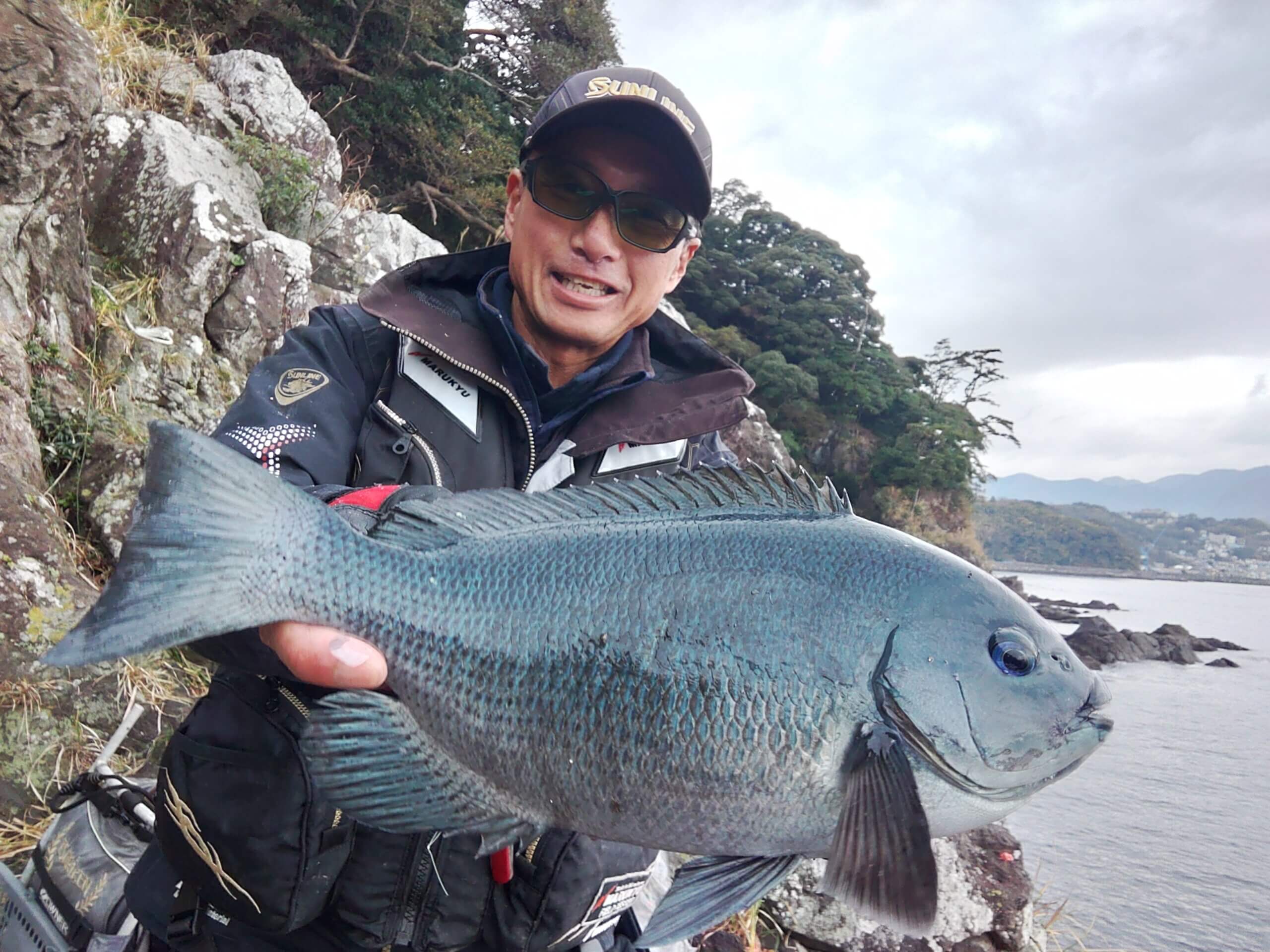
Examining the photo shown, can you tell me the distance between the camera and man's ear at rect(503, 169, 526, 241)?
2.43 m

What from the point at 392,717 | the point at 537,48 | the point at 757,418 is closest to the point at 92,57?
the point at 392,717

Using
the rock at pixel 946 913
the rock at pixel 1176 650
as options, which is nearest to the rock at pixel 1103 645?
the rock at pixel 1176 650

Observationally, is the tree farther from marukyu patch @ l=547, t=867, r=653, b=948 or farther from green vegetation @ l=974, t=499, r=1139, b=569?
green vegetation @ l=974, t=499, r=1139, b=569

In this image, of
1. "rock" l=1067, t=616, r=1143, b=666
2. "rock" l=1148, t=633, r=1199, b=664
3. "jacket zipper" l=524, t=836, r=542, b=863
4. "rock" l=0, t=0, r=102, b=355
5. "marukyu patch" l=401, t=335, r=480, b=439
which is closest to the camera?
"jacket zipper" l=524, t=836, r=542, b=863

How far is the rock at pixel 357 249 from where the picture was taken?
7848 mm

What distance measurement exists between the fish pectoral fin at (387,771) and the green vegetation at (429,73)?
30.8 ft

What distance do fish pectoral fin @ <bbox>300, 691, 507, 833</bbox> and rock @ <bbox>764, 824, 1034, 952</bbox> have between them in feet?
11.1

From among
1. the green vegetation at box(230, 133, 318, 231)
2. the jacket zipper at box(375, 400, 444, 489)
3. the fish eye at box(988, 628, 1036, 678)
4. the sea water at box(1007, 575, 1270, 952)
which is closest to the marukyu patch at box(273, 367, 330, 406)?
the jacket zipper at box(375, 400, 444, 489)

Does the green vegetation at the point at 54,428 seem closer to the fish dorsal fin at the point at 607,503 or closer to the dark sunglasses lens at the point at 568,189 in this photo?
the dark sunglasses lens at the point at 568,189

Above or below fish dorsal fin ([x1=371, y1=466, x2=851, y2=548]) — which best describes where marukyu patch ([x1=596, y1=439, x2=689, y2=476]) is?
above

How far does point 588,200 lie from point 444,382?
724 mm

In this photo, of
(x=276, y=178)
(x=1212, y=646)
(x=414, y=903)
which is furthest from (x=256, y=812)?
(x=1212, y=646)

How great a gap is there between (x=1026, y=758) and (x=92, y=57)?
5634mm

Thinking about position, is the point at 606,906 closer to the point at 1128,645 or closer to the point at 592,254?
the point at 592,254
